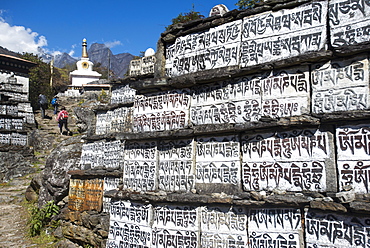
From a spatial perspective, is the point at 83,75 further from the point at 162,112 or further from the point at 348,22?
the point at 348,22

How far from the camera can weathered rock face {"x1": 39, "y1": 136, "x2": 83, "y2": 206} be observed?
884 centimetres

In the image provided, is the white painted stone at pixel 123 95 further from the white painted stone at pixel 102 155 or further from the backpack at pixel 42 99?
the backpack at pixel 42 99

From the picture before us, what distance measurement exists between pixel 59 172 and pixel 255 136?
6516mm

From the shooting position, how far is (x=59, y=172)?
904cm

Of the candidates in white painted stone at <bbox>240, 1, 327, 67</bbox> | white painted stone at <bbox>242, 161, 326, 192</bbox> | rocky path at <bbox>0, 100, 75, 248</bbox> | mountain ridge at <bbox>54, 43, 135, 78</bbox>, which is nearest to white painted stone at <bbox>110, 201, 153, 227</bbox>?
white painted stone at <bbox>242, 161, 326, 192</bbox>

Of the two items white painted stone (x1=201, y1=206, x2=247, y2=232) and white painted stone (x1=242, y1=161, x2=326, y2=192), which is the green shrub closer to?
white painted stone (x1=201, y1=206, x2=247, y2=232)

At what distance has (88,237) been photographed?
24.2ft

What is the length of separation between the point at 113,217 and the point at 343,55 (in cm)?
504

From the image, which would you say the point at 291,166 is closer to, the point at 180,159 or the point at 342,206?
the point at 342,206

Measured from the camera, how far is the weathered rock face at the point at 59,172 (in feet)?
29.0

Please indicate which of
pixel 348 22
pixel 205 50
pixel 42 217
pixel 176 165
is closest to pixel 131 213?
pixel 176 165

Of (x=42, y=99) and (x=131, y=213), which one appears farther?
(x=42, y=99)

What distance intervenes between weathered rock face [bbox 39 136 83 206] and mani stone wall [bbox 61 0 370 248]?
3.21 metres

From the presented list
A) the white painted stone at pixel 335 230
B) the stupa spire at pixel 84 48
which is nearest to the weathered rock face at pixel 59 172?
the white painted stone at pixel 335 230
